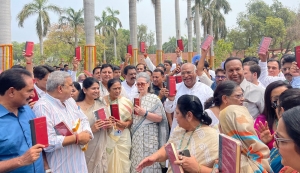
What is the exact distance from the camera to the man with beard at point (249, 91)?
388 centimetres

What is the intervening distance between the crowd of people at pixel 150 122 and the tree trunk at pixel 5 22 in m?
2.99

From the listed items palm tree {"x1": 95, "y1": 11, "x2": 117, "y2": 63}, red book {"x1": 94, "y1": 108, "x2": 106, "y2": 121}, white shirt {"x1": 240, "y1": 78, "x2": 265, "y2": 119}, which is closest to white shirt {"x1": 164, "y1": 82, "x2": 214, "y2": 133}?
white shirt {"x1": 240, "y1": 78, "x2": 265, "y2": 119}

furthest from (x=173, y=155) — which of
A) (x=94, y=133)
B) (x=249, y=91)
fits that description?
(x=94, y=133)

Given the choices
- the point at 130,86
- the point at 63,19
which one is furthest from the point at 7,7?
the point at 63,19

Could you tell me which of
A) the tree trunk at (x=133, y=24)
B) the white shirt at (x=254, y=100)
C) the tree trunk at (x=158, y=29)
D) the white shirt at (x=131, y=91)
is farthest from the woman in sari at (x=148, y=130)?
the tree trunk at (x=158, y=29)

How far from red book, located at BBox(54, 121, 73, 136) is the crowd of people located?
0.05 metres

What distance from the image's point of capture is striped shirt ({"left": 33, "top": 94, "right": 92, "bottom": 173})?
318 centimetres

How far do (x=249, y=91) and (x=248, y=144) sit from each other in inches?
75.4

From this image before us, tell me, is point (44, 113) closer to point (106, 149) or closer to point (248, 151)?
point (106, 149)

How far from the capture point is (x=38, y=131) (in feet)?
8.68

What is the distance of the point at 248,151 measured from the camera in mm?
2268

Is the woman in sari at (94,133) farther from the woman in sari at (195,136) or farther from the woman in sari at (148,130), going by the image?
the woman in sari at (195,136)

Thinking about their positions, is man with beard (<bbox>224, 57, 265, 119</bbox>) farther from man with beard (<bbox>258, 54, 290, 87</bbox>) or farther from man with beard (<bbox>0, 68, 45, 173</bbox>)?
man with beard (<bbox>0, 68, 45, 173</bbox>)

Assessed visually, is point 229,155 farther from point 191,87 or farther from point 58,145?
point 191,87
